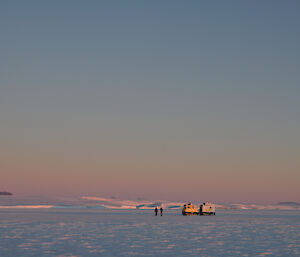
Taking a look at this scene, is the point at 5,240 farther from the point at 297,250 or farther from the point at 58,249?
the point at 297,250

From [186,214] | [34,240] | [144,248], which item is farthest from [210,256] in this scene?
[186,214]

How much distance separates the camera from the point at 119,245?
141 feet

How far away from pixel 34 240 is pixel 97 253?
503 inches

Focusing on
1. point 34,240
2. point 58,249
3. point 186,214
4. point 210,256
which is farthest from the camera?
point 186,214

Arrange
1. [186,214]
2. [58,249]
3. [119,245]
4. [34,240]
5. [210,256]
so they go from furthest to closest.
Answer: [186,214]
[34,240]
[119,245]
[58,249]
[210,256]

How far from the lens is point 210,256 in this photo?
116 feet

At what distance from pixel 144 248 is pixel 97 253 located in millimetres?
4869

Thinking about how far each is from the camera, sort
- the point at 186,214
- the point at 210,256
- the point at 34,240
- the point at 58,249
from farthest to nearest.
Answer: the point at 186,214 < the point at 34,240 < the point at 58,249 < the point at 210,256

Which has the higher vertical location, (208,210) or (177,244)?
(208,210)

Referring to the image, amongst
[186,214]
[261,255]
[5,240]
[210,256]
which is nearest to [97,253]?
[210,256]

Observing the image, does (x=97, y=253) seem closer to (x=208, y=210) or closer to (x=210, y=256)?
(x=210, y=256)

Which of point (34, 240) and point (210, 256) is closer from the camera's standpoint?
point (210, 256)

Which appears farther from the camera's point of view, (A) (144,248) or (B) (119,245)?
(B) (119,245)

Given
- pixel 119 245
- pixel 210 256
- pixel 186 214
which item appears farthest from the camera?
pixel 186 214
